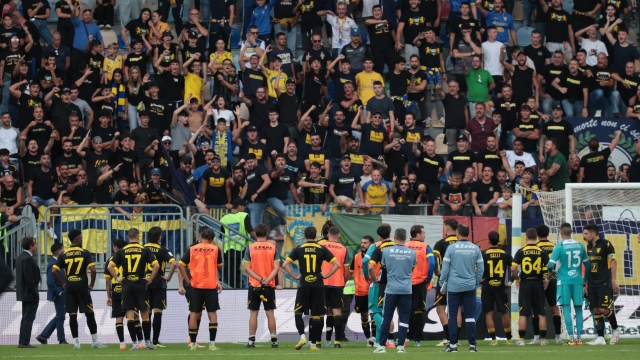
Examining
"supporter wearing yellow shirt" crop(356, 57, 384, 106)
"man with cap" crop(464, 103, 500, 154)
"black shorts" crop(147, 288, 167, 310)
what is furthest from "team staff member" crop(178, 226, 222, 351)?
"man with cap" crop(464, 103, 500, 154)

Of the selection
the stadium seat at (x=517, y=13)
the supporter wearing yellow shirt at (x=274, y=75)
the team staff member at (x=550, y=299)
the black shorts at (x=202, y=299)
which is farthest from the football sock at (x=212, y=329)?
the stadium seat at (x=517, y=13)

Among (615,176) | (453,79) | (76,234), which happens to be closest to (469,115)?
(453,79)

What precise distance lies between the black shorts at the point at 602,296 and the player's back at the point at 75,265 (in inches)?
337

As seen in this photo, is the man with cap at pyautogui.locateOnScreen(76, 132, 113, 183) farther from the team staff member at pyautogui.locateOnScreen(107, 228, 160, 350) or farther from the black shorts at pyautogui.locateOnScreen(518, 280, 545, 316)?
the black shorts at pyautogui.locateOnScreen(518, 280, 545, 316)

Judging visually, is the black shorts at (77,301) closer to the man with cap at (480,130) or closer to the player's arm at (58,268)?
the player's arm at (58,268)

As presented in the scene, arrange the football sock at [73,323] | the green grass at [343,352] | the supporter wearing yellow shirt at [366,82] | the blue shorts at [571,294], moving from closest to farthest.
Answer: the green grass at [343,352] < the blue shorts at [571,294] < the football sock at [73,323] < the supporter wearing yellow shirt at [366,82]

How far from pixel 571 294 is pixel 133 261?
7.28 m

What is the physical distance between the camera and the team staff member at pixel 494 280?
56.7ft

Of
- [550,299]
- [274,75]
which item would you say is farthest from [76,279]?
[274,75]

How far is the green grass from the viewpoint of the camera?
15.0m

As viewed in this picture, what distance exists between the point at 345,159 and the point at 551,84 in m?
6.51

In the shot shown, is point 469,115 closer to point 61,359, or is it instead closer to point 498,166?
point 498,166

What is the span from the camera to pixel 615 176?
78.4 feet

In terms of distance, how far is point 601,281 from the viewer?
699 inches
